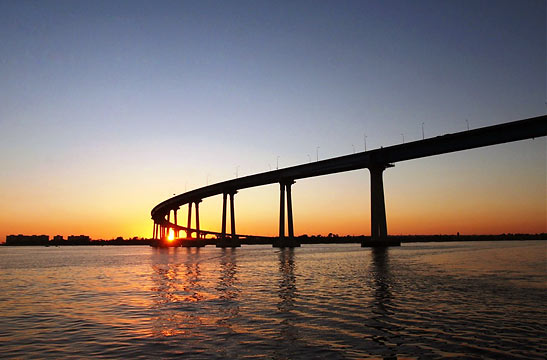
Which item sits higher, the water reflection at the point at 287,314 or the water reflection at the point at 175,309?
the water reflection at the point at 175,309

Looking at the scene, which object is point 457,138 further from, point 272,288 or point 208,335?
point 208,335

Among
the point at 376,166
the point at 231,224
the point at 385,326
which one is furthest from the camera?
the point at 231,224

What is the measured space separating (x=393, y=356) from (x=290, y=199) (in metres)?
122

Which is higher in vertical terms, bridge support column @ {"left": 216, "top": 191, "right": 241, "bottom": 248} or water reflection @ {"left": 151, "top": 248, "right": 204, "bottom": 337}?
bridge support column @ {"left": 216, "top": 191, "right": 241, "bottom": 248}

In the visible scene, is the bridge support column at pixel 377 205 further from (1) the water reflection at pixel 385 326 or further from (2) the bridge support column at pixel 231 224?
(1) the water reflection at pixel 385 326

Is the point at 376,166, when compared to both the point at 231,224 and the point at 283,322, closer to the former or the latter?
the point at 231,224

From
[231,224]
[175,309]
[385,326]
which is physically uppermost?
[231,224]

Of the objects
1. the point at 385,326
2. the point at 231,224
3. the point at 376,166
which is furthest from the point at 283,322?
the point at 231,224

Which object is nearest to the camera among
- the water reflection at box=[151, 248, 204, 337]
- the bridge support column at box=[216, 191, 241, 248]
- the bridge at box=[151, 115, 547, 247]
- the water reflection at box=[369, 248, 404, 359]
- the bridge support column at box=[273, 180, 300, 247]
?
the water reflection at box=[369, 248, 404, 359]

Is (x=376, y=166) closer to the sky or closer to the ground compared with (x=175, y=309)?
closer to the sky

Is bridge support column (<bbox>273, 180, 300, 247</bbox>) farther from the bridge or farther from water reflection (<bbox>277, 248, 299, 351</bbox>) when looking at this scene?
water reflection (<bbox>277, 248, 299, 351</bbox>)

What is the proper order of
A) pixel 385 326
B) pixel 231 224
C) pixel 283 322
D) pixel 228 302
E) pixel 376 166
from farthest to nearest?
pixel 231 224 < pixel 376 166 < pixel 228 302 < pixel 283 322 < pixel 385 326

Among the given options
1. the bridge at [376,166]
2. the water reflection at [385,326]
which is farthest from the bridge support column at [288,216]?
the water reflection at [385,326]

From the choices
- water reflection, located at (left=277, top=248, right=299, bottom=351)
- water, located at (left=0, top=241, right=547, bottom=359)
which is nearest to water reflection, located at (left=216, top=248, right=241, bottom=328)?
water, located at (left=0, top=241, right=547, bottom=359)
